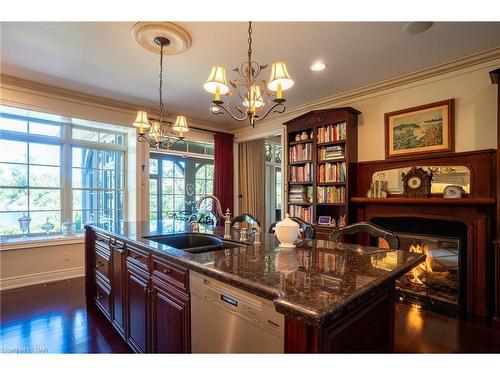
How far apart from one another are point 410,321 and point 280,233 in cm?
193

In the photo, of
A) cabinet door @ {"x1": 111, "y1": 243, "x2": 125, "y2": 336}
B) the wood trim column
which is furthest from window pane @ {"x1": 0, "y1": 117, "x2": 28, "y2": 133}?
the wood trim column

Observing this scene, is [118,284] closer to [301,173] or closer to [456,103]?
[301,173]

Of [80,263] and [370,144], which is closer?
[370,144]

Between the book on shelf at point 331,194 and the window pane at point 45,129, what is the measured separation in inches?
156

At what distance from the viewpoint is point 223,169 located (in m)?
5.26

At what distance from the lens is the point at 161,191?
15.9 feet

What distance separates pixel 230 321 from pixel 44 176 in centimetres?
403

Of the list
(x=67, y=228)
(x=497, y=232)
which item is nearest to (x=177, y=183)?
(x=67, y=228)

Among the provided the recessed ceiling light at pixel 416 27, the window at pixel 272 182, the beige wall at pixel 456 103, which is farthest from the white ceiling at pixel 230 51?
the window at pixel 272 182

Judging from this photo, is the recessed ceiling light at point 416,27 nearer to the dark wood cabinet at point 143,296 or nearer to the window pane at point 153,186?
the dark wood cabinet at point 143,296

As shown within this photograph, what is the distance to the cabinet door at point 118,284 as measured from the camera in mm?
2055

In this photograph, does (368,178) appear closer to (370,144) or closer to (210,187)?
(370,144)
